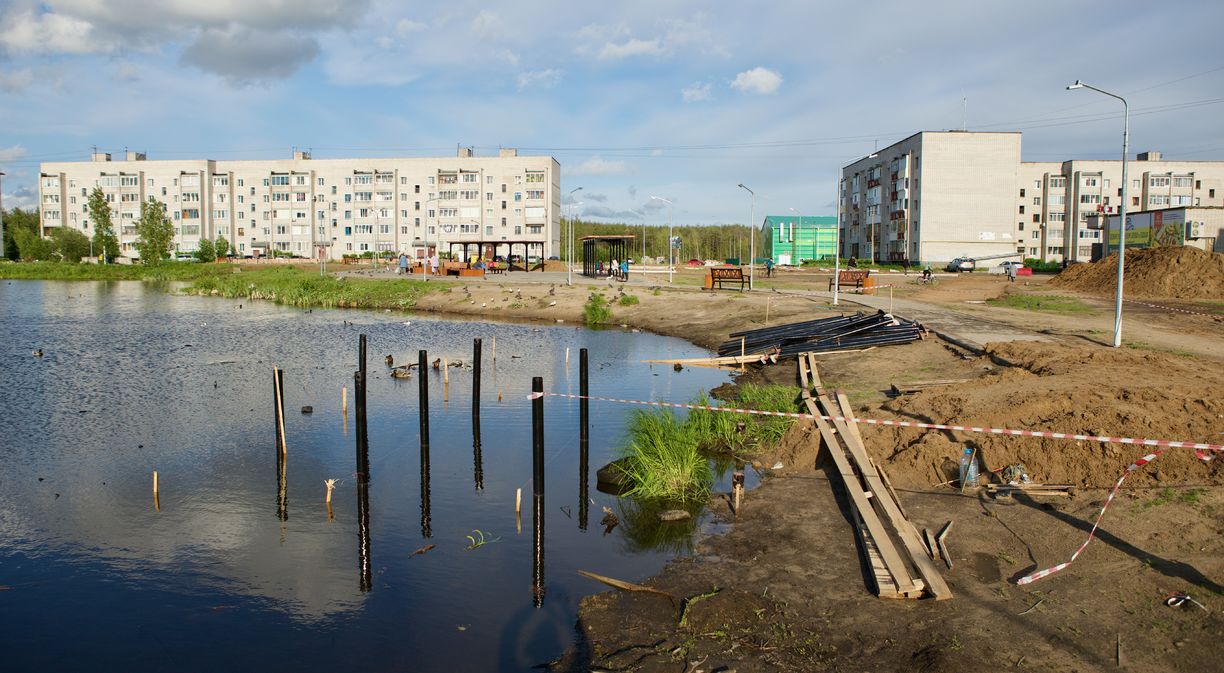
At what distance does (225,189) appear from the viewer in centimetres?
12494

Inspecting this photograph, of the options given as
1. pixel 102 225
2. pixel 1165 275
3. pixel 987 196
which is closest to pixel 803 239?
pixel 987 196

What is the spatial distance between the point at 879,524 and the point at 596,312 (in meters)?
33.3

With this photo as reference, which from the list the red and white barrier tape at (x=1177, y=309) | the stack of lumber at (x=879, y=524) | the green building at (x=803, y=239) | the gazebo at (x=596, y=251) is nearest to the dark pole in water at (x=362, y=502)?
the stack of lumber at (x=879, y=524)

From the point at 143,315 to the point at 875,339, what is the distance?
38.7 metres

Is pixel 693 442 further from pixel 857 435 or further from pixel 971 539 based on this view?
pixel 971 539

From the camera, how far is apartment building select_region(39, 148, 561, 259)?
11644 cm

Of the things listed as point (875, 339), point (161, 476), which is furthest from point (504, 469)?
point (875, 339)

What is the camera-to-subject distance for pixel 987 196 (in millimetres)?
90625

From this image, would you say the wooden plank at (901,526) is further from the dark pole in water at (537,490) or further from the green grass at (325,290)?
the green grass at (325,290)

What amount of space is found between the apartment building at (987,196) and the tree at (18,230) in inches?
4503

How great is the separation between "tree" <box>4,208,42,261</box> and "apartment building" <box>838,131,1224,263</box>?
114 metres

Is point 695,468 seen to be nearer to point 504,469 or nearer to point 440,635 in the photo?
point 504,469

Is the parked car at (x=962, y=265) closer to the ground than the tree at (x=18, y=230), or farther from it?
closer to the ground

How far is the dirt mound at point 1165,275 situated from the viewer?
123 feet
